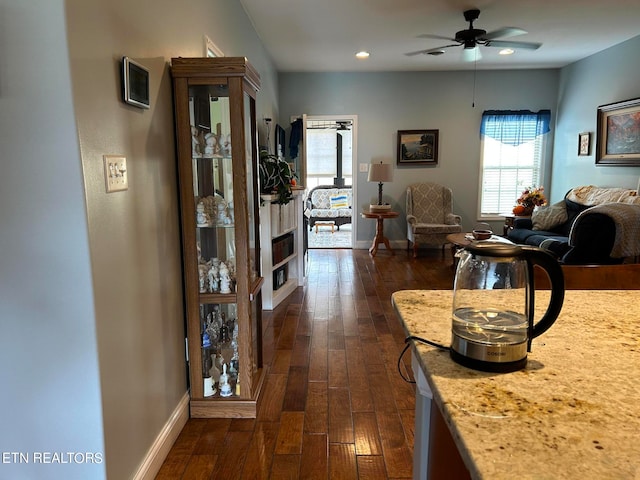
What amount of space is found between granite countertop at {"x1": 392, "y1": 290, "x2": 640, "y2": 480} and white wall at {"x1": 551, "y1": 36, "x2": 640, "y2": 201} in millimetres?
4803

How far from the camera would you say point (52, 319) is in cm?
129

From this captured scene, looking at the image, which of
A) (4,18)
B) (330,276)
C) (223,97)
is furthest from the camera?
(330,276)

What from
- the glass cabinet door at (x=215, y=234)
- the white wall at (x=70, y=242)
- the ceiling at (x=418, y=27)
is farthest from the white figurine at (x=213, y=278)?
the ceiling at (x=418, y=27)

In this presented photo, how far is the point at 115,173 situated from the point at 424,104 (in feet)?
18.5

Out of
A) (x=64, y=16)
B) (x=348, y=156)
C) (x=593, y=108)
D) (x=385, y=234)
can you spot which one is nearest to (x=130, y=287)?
(x=64, y=16)

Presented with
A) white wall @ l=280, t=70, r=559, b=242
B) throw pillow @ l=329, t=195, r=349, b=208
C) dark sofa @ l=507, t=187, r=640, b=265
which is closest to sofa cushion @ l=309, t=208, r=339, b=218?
throw pillow @ l=329, t=195, r=349, b=208

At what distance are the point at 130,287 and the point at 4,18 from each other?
873 mm

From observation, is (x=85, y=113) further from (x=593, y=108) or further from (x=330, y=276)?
(x=593, y=108)

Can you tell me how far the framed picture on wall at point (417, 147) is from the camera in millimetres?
6375

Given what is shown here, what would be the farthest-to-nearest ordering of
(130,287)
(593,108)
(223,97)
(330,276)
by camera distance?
(593,108)
(330,276)
(223,97)
(130,287)

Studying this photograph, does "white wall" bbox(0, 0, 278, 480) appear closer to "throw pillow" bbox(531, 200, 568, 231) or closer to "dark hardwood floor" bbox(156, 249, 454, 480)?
"dark hardwood floor" bbox(156, 249, 454, 480)

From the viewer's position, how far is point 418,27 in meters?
4.30

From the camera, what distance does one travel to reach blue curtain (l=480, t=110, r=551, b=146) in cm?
629

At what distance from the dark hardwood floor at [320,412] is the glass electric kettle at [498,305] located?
116 centimetres
